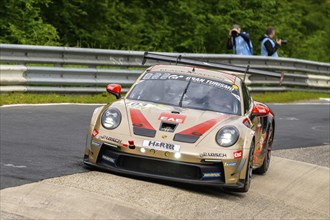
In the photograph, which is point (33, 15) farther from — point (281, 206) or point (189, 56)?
point (281, 206)

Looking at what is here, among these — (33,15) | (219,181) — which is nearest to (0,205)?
(219,181)

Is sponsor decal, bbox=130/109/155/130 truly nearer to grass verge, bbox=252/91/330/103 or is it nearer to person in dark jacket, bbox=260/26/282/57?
grass verge, bbox=252/91/330/103

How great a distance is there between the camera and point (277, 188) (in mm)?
11375

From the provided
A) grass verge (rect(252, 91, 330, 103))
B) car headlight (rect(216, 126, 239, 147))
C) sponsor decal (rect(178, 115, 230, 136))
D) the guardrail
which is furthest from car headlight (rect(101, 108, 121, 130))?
grass verge (rect(252, 91, 330, 103))

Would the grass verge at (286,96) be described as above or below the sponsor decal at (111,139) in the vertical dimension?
below

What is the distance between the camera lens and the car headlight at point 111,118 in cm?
995

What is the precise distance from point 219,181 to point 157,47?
2091cm

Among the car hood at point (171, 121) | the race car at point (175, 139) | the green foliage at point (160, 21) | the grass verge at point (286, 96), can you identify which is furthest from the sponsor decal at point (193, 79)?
the green foliage at point (160, 21)

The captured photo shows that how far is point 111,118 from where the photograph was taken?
10.0 meters

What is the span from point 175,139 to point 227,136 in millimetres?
565

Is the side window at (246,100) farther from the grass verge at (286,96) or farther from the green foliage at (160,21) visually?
the green foliage at (160,21)

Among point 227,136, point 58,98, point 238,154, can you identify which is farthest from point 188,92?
point 58,98

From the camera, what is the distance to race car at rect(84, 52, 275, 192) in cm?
962

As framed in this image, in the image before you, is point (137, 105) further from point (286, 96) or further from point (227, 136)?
point (286, 96)
